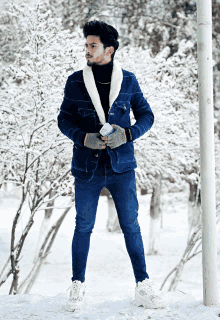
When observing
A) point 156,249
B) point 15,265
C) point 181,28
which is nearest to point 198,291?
point 156,249

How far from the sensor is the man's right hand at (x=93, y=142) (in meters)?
2.13

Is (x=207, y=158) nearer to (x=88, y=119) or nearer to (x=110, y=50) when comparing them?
(x=88, y=119)

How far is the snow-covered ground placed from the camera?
6.97ft

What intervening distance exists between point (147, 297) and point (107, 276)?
1085 centimetres

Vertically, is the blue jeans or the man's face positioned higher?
the man's face

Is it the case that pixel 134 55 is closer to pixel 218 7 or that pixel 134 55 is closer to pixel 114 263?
pixel 218 7

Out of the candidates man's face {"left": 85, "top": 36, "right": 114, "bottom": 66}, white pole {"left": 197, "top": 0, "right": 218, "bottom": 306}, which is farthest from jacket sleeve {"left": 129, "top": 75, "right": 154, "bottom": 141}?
white pole {"left": 197, "top": 0, "right": 218, "bottom": 306}

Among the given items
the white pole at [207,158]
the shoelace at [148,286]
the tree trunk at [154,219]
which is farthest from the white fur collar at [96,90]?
the tree trunk at [154,219]

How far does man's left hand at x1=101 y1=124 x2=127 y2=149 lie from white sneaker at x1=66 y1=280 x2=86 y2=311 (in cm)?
91

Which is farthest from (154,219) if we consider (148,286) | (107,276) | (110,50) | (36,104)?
(110,50)

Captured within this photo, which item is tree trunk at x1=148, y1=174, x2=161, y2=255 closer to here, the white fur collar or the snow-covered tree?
the snow-covered tree

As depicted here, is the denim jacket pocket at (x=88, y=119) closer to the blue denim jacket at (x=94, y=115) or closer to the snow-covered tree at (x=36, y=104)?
the blue denim jacket at (x=94, y=115)

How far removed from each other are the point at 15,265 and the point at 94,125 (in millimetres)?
3762

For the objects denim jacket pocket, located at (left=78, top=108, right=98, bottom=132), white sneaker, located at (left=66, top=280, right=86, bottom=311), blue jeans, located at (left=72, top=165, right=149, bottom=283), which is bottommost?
white sneaker, located at (left=66, top=280, right=86, bottom=311)
